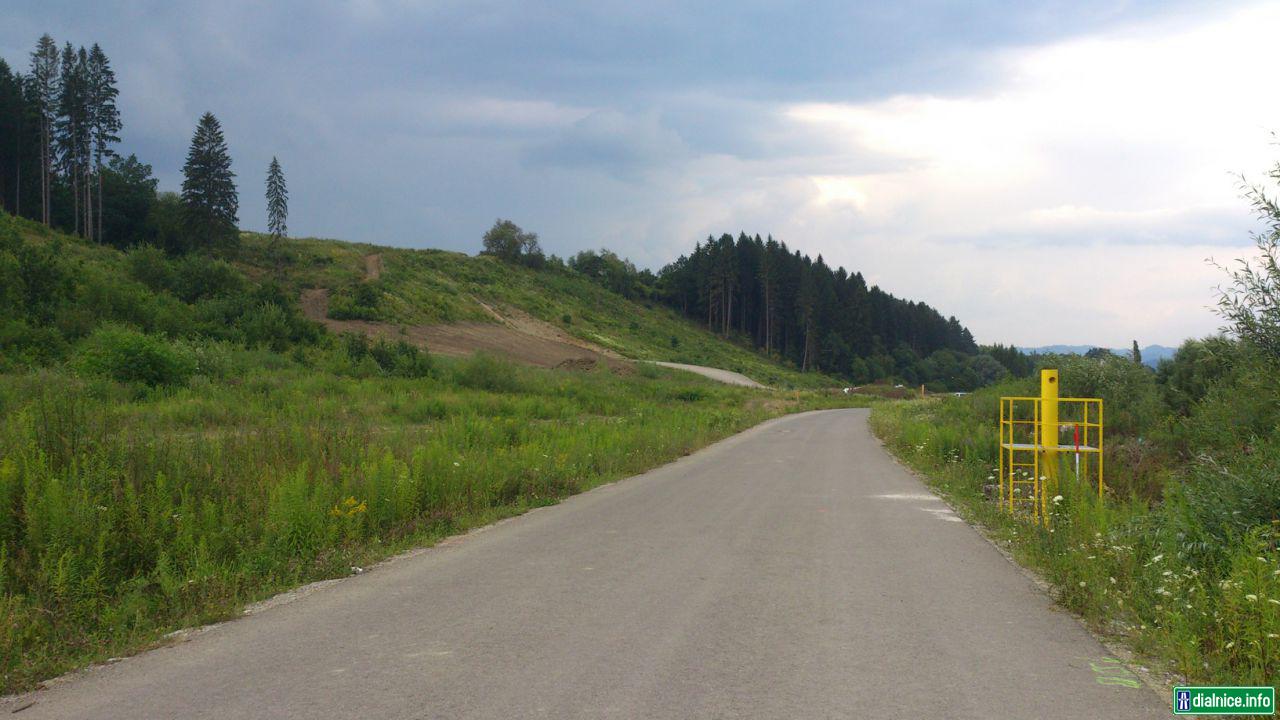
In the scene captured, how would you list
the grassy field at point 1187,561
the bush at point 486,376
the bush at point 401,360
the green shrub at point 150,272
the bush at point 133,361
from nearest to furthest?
the grassy field at point 1187,561 → the bush at point 133,361 → the bush at point 486,376 → the bush at point 401,360 → the green shrub at point 150,272

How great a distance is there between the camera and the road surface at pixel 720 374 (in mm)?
77238

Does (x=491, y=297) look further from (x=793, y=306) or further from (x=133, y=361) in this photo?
(x=133, y=361)

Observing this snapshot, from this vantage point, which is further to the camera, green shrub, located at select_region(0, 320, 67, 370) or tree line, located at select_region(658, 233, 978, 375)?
tree line, located at select_region(658, 233, 978, 375)

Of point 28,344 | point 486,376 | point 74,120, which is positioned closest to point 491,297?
point 74,120

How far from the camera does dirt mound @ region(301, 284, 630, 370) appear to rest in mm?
60156

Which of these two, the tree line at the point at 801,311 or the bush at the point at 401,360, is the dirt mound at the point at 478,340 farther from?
the tree line at the point at 801,311

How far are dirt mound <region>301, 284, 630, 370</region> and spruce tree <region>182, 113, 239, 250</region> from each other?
10.1 m

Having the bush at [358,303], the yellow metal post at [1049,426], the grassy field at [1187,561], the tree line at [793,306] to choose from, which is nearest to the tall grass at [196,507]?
the grassy field at [1187,561]

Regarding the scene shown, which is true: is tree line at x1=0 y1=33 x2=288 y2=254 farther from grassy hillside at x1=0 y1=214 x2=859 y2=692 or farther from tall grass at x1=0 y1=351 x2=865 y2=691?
tall grass at x1=0 y1=351 x2=865 y2=691

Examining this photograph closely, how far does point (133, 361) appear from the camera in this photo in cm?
2712

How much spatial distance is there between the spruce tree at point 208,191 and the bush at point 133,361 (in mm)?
48410

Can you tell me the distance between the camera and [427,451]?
507 inches

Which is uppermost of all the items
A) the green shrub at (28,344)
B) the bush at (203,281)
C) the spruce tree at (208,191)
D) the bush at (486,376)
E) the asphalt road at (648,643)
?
the spruce tree at (208,191)

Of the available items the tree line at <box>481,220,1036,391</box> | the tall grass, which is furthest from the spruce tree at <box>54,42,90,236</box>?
the tall grass
